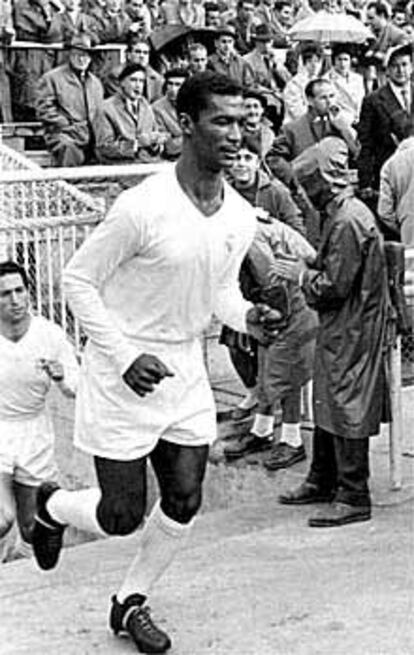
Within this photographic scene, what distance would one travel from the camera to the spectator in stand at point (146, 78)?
12742 millimetres

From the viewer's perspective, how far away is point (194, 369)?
16.1ft

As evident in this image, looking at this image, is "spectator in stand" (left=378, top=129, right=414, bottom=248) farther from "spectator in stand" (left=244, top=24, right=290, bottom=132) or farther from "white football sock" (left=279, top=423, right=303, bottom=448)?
"spectator in stand" (left=244, top=24, right=290, bottom=132)

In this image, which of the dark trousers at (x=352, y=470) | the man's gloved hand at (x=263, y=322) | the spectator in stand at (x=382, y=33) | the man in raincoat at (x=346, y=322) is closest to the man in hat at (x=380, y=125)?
the man in raincoat at (x=346, y=322)

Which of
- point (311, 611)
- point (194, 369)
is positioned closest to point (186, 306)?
point (194, 369)

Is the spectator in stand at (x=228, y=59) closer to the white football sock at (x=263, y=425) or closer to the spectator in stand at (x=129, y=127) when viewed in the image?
the spectator in stand at (x=129, y=127)

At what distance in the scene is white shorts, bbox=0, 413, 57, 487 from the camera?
24.5 ft

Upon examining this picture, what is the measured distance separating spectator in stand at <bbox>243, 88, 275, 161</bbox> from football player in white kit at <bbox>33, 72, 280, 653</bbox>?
4.10 metres

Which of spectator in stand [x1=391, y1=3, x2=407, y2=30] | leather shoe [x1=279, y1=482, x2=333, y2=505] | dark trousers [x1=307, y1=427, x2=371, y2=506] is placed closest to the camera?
dark trousers [x1=307, y1=427, x2=371, y2=506]

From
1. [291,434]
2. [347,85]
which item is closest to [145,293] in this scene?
[291,434]

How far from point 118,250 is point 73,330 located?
486 centimetres

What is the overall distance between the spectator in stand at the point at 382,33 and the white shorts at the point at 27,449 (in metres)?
8.30

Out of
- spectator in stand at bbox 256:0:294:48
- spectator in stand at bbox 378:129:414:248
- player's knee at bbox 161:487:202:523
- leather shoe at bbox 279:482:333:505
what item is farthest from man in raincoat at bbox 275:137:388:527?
spectator in stand at bbox 256:0:294:48

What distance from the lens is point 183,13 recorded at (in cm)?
1517

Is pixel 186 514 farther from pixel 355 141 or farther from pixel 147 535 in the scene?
pixel 355 141
